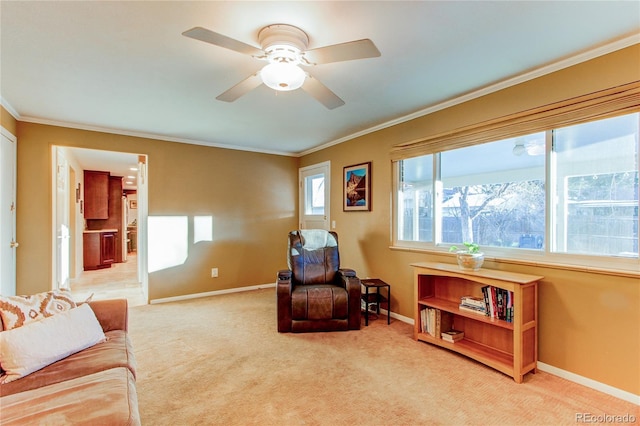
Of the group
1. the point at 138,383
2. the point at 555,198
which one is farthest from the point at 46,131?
the point at 555,198

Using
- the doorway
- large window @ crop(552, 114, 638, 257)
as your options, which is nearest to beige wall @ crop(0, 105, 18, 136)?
the doorway

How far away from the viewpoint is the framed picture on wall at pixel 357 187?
13.3 feet

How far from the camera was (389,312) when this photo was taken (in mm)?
3445

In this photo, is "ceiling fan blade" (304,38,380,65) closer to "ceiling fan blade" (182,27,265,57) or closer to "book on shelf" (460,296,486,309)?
"ceiling fan blade" (182,27,265,57)

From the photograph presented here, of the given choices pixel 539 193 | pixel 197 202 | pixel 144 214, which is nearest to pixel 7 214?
pixel 144 214

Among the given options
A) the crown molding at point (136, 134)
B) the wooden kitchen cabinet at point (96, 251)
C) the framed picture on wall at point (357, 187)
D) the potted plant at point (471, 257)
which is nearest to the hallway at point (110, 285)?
the wooden kitchen cabinet at point (96, 251)

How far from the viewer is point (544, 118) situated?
93.5 inches

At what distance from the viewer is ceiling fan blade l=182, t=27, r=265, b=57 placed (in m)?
1.40

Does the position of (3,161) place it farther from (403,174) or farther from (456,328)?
(456,328)

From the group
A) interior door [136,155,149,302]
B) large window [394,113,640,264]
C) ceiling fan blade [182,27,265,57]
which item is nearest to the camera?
ceiling fan blade [182,27,265,57]

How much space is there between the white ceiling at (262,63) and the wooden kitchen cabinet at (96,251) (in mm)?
4531

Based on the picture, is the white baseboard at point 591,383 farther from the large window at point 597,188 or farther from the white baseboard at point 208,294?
the white baseboard at point 208,294

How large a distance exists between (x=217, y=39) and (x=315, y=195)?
3.81 meters

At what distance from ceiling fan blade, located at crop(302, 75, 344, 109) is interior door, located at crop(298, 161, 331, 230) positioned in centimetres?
256
